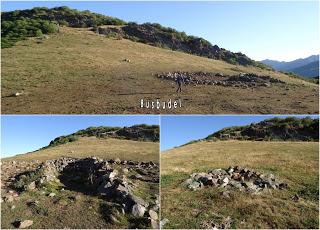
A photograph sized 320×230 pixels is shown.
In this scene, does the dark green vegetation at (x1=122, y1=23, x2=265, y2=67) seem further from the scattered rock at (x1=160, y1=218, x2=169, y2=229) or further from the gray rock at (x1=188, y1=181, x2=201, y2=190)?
the scattered rock at (x1=160, y1=218, x2=169, y2=229)

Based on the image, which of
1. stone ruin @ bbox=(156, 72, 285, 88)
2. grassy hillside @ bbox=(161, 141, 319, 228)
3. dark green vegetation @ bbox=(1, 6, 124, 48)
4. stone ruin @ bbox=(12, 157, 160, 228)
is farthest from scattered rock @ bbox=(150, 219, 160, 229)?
dark green vegetation @ bbox=(1, 6, 124, 48)

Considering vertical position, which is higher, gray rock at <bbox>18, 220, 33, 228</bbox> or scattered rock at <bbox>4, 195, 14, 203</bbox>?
scattered rock at <bbox>4, 195, 14, 203</bbox>

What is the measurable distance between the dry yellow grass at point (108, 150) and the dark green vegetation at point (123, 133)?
0.42m

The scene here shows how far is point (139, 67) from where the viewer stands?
1975 inches

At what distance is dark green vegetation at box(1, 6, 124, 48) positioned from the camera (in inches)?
2478

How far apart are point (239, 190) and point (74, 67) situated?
28.9 metres

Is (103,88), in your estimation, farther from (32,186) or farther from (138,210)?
(138,210)

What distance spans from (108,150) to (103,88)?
7275 mm

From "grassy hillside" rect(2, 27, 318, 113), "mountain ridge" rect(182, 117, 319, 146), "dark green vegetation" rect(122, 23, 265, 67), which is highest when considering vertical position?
"dark green vegetation" rect(122, 23, 265, 67)

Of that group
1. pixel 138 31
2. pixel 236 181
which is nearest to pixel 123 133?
pixel 236 181

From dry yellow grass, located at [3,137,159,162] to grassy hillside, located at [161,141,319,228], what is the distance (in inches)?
71.6

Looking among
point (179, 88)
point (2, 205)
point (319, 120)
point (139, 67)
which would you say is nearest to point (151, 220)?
point (2, 205)

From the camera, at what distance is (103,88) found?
3747cm

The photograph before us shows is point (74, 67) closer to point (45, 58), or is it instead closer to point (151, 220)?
point (45, 58)
